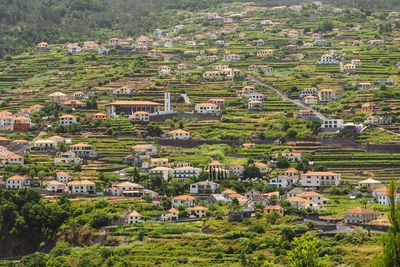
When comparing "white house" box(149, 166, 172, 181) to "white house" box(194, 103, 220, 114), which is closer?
"white house" box(149, 166, 172, 181)

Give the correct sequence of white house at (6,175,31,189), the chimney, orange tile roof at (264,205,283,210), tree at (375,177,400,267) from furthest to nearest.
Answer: the chimney < white house at (6,175,31,189) < orange tile roof at (264,205,283,210) < tree at (375,177,400,267)

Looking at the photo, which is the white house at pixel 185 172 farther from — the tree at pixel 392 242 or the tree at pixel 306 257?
the tree at pixel 392 242

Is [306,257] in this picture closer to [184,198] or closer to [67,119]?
[184,198]

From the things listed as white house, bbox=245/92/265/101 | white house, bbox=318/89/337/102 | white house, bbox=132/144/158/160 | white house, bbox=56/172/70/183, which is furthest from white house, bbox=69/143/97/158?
white house, bbox=318/89/337/102

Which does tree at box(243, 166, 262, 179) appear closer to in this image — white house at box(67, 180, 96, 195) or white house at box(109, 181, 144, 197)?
white house at box(109, 181, 144, 197)

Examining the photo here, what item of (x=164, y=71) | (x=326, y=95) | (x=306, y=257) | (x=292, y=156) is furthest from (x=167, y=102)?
(x=306, y=257)

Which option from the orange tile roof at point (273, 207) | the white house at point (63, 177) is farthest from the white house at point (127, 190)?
the orange tile roof at point (273, 207)
